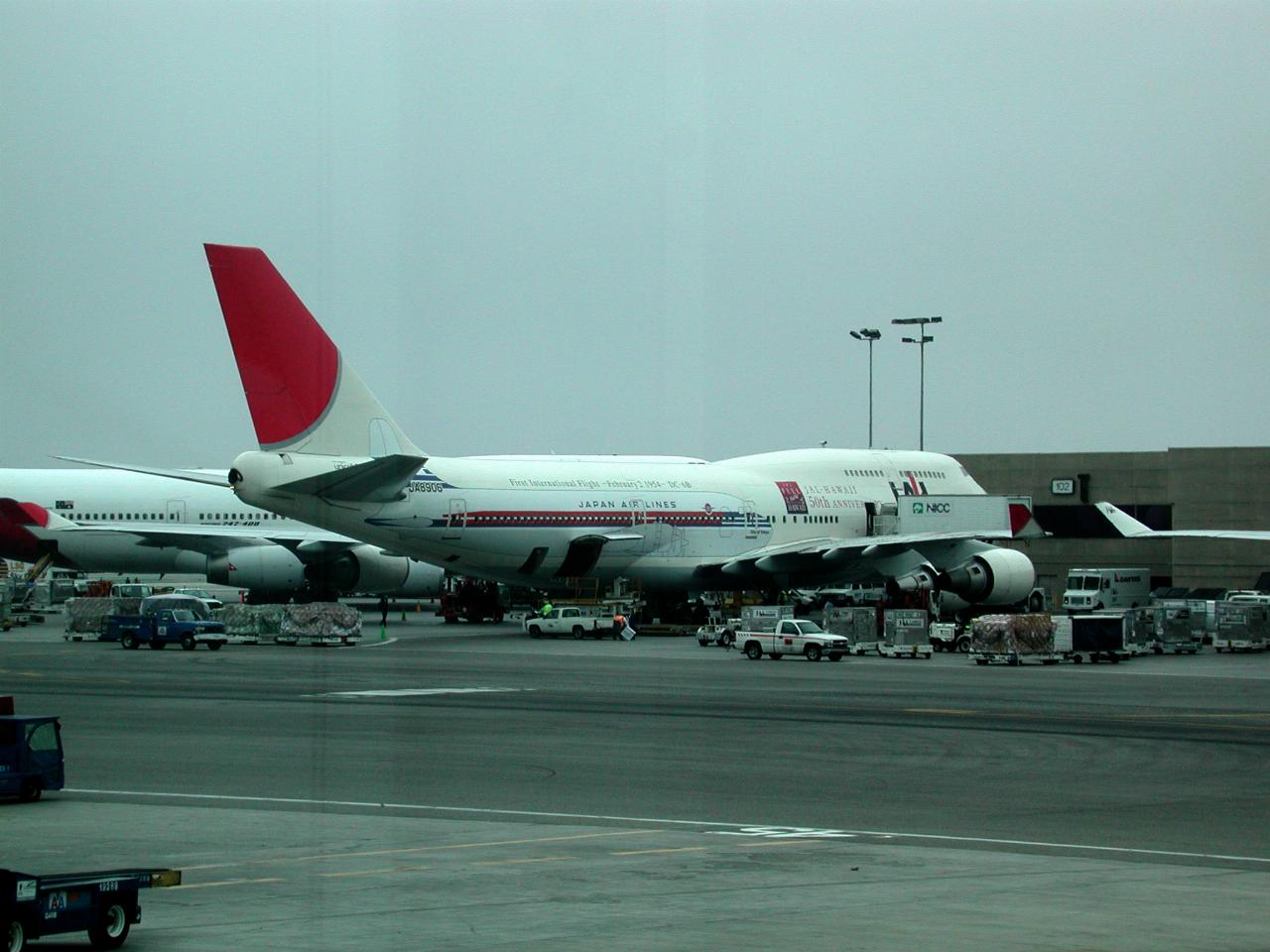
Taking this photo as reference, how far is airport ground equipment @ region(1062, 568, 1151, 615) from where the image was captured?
70.1 metres

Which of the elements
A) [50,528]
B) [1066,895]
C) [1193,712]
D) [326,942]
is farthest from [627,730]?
[50,528]

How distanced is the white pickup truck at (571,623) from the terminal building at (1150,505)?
29973 millimetres

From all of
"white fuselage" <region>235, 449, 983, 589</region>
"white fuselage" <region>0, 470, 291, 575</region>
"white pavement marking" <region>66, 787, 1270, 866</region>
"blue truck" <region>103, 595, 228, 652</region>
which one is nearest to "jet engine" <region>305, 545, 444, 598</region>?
"white fuselage" <region>0, 470, 291, 575</region>

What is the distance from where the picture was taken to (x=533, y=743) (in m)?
25.8

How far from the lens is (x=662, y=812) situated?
19.2 meters

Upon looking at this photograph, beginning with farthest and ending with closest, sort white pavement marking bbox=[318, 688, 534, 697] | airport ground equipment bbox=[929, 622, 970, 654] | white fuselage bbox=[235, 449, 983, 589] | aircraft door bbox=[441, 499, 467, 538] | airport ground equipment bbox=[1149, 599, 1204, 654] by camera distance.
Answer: aircraft door bbox=[441, 499, 467, 538]
airport ground equipment bbox=[929, 622, 970, 654]
white fuselage bbox=[235, 449, 983, 589]
airport ground equipment bbox=[1149, 599, 1204, 654]
white pavement marking bbox=[318, 688, 534, 697]

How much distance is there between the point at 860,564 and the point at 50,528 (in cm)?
3385

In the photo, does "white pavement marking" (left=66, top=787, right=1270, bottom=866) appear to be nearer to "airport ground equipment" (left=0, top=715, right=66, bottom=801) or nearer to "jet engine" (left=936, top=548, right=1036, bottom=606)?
"airport ground equipment" (left=0, top=715, right=66, bottom=801)

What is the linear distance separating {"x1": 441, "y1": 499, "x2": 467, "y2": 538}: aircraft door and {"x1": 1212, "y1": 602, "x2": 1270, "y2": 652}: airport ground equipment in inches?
998

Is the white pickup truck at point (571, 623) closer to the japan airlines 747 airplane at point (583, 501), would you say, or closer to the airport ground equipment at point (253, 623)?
the japan airlines 747 airplane at point (583, 501)

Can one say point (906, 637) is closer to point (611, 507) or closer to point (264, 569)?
point (611, 507)

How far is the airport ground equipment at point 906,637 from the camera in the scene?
166ft

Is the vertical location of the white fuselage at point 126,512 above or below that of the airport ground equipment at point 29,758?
above

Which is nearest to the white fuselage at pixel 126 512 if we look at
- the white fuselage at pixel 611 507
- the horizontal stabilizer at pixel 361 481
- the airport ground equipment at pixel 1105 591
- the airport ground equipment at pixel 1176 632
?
the white fuselage at pixel 611 507
